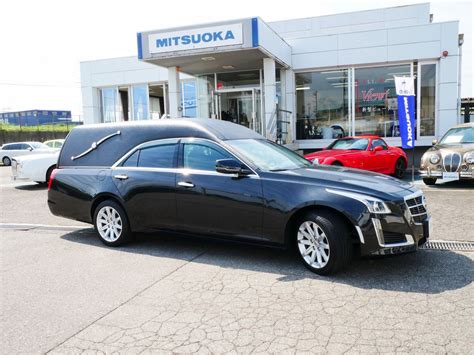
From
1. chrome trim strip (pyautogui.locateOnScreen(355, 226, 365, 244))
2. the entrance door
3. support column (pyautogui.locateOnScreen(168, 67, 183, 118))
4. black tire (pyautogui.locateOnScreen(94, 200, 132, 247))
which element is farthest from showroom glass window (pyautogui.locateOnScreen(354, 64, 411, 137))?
chrome trim strip (pyautogui.locateOnScreen(355, 226, 365, 244))

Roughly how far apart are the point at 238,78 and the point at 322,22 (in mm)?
7780

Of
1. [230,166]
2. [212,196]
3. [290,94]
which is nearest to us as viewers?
[230,166]

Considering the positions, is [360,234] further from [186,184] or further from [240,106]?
[240,106]

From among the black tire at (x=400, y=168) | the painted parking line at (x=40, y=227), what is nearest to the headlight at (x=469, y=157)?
the black tire at (x=400, y=168)

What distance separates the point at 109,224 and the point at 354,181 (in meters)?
3.57

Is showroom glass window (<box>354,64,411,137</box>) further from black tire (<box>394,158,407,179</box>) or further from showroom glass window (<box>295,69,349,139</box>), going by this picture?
black tire (<box>394,158,407,179</box>)

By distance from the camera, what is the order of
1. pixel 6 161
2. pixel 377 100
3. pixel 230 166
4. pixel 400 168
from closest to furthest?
pixel 230 166
pixel 400 168
pixel 377 100
pixel 6 161

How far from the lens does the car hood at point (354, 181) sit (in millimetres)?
4645

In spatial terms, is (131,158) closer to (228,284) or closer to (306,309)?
(228,284)

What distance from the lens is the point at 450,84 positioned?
1534cm

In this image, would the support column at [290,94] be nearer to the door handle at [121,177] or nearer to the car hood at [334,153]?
the car hood at [334,153]

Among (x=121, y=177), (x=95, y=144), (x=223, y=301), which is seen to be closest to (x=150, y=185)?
(x=121, y=177)

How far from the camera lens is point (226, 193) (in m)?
5.23

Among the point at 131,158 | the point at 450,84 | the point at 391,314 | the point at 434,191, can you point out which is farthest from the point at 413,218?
the point at 450,84
